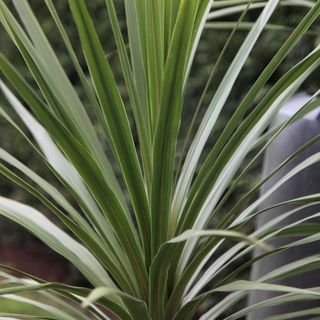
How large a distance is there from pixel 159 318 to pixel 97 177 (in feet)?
0.94

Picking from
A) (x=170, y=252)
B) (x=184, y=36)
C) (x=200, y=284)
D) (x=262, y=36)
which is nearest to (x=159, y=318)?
(x=200, y=284)

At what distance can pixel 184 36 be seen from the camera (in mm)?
928

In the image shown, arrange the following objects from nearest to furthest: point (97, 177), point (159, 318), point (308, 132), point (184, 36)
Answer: point (184, 36)
point (97, 177)
point (159, 318)
point (308, 132)

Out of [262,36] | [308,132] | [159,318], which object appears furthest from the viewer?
[262,36]

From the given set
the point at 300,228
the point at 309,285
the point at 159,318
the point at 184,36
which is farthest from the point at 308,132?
the point at 184,36

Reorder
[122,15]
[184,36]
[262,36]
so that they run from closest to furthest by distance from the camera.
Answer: [184,36], [262,36], [122,15]

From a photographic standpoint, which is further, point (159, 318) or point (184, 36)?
point (159, 318)

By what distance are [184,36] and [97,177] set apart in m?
0.25

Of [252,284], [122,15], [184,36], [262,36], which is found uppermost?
[122,15]

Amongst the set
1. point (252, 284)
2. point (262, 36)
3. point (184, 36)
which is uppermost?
point (262, 36)

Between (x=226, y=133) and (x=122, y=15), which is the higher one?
(x=122, y=15)

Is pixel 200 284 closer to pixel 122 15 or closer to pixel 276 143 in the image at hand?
pixel 276 143

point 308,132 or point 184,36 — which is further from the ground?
point 308,132

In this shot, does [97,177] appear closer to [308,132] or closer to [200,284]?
[200,284]
